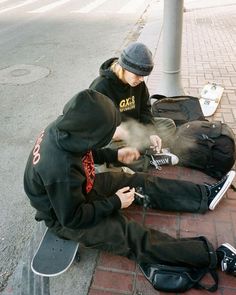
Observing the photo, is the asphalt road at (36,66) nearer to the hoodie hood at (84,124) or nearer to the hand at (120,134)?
the hand at (120,134)

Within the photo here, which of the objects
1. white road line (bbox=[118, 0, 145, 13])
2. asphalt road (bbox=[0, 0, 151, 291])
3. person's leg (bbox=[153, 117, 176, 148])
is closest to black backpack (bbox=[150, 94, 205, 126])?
person's leg (bbox=[153, 117, 176, 148])

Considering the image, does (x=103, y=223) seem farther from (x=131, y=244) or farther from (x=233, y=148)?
(x=233, y=148)

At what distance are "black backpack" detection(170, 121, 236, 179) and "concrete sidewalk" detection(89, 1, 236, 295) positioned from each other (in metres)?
0.09

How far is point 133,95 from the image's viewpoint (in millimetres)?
2984

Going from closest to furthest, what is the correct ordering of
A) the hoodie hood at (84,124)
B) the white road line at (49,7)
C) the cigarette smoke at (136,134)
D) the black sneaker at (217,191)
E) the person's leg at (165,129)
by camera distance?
the hoodie hood at (84,124), the black sneaker at (217,191), the cigarette smoke at (136,134), the person's leg at (165,129), the white road line at (49,7)

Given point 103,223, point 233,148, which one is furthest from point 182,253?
point 233,148

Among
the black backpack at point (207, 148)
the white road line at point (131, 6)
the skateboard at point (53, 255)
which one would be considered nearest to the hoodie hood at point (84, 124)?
the skateboard at point (53, 255)

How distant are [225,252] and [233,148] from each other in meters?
1.03

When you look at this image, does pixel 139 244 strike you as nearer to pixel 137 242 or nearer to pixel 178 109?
pixel 137 242

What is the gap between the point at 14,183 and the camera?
10.2ft

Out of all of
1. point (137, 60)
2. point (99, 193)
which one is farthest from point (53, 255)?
point (137, 60)

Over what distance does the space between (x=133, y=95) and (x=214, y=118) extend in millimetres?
1303

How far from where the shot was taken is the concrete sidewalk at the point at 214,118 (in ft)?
6.84

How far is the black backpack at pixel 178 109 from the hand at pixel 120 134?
2.25ft
